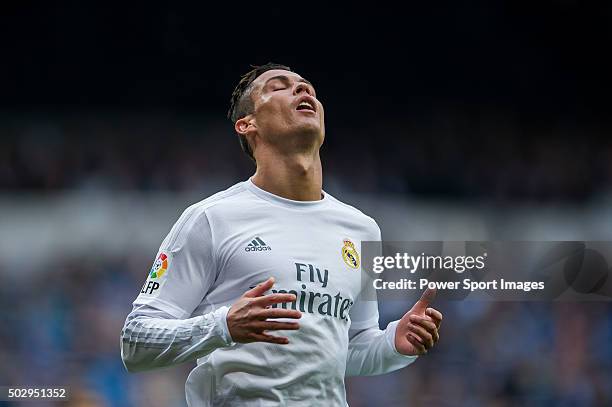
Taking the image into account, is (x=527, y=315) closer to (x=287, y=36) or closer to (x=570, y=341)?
(x=570, y=341)

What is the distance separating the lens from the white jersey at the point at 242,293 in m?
2.66

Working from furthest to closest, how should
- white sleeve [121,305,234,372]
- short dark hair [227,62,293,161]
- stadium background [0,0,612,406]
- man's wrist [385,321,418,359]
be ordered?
stadium background [0,0,612,406] → short dark hair [227,62,293,161] → man's wrist [385,321,418,359] → white sleeve [121,305,234,372]

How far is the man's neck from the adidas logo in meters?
0.26

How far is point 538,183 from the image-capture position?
283 inches

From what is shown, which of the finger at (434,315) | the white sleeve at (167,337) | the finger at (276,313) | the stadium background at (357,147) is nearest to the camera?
the finger at (276,313)

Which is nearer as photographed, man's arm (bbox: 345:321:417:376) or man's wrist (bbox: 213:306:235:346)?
man's wrist (bbox: 213:306:235:346)

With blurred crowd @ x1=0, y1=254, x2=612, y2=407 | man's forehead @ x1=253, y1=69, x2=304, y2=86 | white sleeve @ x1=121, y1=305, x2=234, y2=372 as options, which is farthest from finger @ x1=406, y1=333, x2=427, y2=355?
blurred crowd @ x1=0, y1=254, x2=612, y2=407

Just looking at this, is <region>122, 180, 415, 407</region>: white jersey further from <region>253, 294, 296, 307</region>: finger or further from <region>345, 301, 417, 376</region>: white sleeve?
<region>253, 294, 296, 307</region>: finger

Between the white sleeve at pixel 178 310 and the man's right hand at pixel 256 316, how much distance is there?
44 millimetres

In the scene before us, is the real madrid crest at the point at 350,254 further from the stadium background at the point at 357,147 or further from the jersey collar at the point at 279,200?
the stadium background at the point at 357,147

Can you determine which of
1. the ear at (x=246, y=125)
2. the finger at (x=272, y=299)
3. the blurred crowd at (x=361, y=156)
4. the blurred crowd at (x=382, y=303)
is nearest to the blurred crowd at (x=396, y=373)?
the blurred crowd at (x=382, y=303)

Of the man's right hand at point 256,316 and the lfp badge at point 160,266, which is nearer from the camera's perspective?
the man's right hand at point 256,316

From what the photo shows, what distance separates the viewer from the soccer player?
2609 millimetres

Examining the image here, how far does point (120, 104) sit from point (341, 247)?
4.46 m
